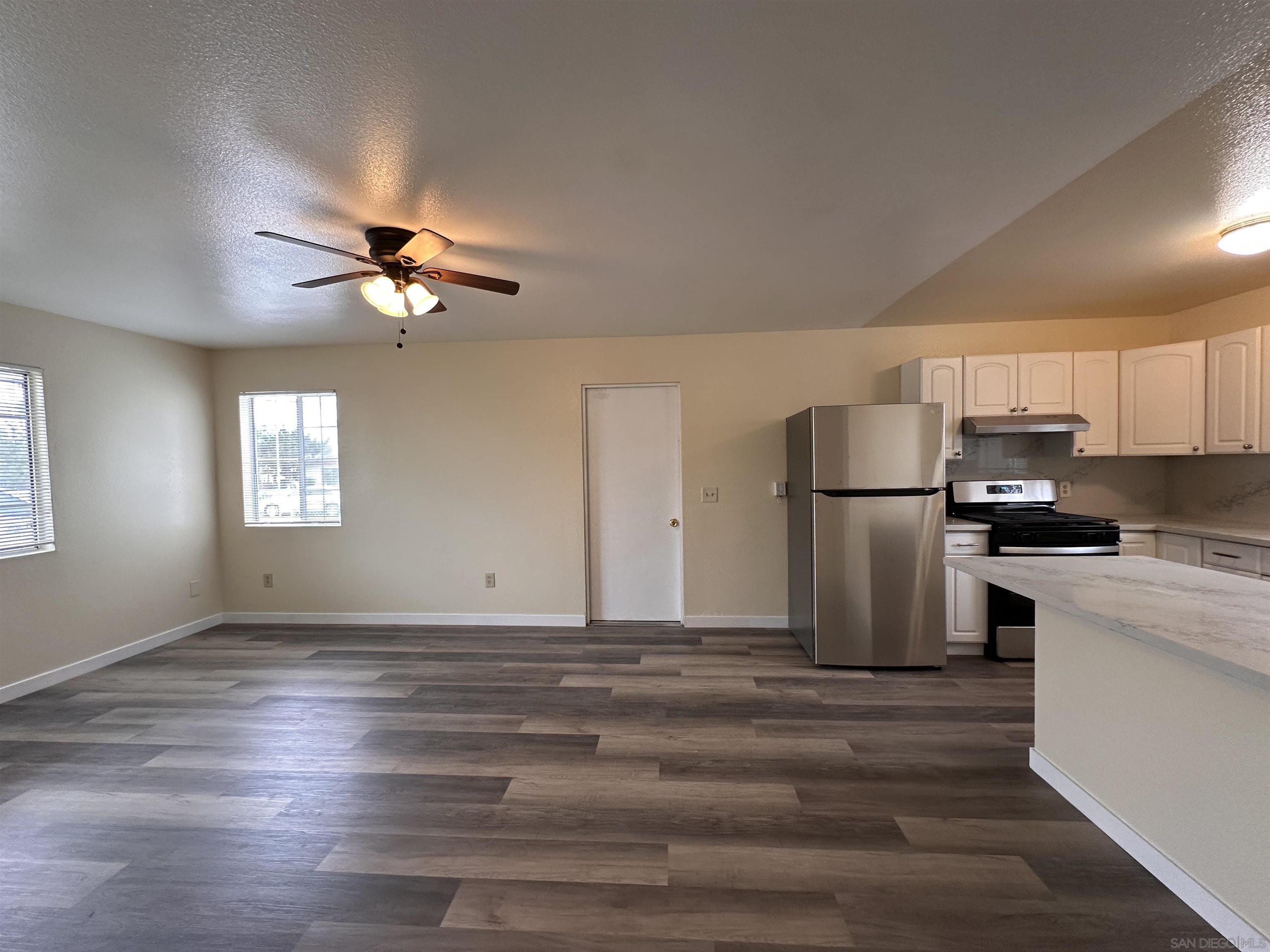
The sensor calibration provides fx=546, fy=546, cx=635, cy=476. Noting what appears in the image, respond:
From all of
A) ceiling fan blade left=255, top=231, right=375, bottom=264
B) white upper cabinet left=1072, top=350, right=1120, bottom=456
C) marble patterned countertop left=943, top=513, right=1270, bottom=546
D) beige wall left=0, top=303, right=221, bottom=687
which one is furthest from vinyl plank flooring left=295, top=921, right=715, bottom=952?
white upper cabinet left=1072, top=350, right=1120, bottom=456

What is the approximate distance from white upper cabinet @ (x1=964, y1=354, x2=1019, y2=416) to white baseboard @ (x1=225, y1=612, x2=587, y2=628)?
3.38 meters

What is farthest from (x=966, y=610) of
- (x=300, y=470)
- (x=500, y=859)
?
(x=300, y=470)

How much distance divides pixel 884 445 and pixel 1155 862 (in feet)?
7.32

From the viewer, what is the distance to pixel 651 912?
5.40 ft

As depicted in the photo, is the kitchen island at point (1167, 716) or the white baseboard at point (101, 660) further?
the white baseboard at point (101, 660)

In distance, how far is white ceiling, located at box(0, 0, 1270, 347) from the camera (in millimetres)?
1233

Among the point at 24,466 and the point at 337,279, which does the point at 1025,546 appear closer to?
the point at 337,279

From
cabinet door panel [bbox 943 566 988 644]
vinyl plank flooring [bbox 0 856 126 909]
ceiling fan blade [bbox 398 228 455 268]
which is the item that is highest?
ceiling fan blade [bbox 398 228 455 268]

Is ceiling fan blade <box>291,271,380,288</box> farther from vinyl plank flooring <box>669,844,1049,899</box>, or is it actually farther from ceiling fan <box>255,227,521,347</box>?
vinyl plank flooring <box>669,844,1049,899</box>

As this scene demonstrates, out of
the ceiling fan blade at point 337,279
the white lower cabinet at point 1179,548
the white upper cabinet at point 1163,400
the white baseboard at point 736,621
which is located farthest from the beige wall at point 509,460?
the ceiling fan blade at point 337,279

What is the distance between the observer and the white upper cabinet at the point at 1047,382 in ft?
12.4

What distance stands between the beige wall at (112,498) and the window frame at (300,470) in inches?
10.1

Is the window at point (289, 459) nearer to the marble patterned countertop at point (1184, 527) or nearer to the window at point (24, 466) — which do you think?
the window at point (24, 466)

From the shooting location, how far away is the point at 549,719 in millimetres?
2883
